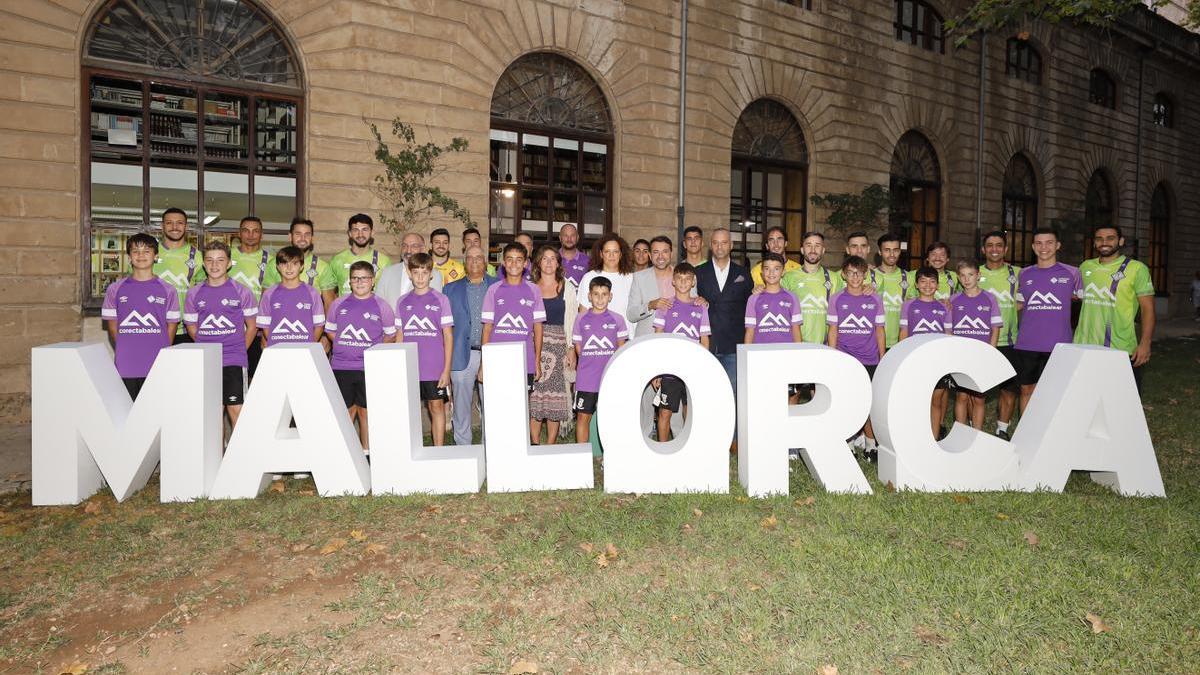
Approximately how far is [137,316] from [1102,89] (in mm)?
26198

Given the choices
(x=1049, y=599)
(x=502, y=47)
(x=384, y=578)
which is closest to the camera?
(x=1049, y=599)

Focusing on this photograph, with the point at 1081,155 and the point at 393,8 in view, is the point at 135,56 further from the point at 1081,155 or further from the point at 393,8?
the point at 1081,155

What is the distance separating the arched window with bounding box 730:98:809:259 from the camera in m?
14.1

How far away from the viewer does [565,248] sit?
7.88 meters

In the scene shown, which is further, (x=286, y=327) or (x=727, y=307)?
(x=727, y=307)

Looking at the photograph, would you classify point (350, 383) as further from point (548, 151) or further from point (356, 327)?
point (548, 151)

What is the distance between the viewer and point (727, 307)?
21.0ft

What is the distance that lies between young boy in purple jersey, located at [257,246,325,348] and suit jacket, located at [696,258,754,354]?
10.4 ft

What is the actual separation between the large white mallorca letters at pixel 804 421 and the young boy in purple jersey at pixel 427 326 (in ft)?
7.81

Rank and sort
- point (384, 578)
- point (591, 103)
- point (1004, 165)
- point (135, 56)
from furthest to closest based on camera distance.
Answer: point (1004, 165) → point (591, 103) → point (135, 56) → point (384, 578)

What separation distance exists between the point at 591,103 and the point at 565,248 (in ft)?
17.0

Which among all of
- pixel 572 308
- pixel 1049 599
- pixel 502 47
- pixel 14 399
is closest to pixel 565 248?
pixel 572 308

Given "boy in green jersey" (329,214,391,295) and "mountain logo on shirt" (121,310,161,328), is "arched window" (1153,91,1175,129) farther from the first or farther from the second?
"mountain logo on shirt" (121,310,161,328)

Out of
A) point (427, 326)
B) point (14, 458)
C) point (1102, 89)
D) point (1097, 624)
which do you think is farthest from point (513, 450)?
point (1102, 89)
